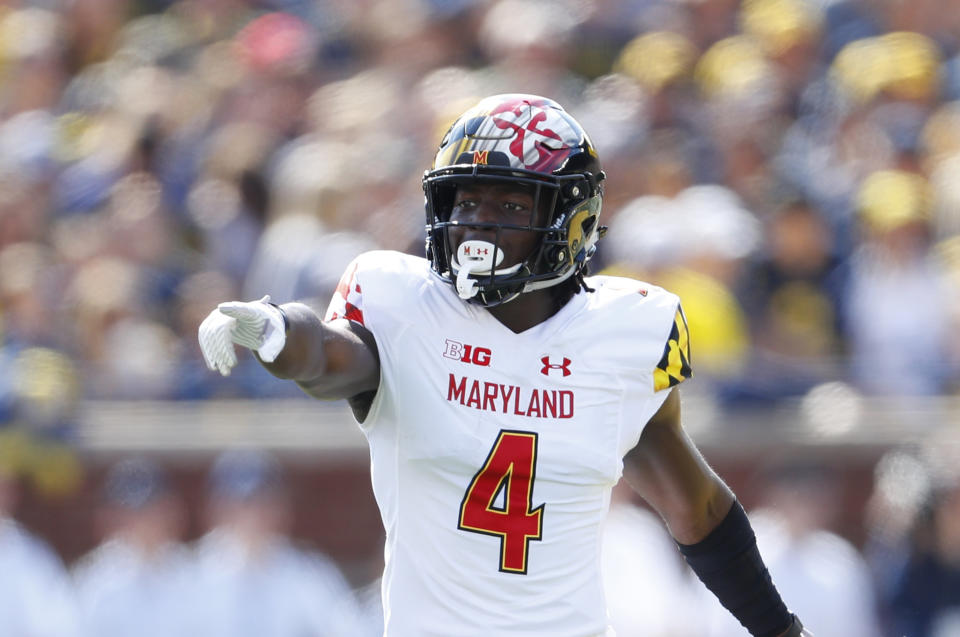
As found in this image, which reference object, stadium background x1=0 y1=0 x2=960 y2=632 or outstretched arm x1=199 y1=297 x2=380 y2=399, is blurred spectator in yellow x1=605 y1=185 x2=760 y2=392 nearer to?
stadium background x1=0 y1=0 x2=960 y2=632

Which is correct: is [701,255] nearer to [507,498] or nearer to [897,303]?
[897,303]

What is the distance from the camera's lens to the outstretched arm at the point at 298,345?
9.32 feet

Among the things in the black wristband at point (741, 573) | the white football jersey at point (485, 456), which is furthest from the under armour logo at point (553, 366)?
the black wristband at point (741, 573)

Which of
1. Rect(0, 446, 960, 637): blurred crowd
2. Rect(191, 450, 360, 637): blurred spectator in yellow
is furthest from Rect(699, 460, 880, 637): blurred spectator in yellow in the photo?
Rect(191, 450, 360, 637): blurred spectator in yellow

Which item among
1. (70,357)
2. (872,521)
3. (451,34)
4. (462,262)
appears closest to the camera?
(462,262)

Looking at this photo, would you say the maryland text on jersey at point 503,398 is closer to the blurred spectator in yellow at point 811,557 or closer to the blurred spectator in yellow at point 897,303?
the blurred spectator in yellow at point 811,557

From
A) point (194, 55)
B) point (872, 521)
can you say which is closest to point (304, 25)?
point (194, 55)

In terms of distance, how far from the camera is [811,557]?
6125mm

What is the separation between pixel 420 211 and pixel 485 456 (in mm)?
3982

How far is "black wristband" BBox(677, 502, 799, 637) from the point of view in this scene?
12.7 ft

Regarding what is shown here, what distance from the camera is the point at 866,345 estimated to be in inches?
260

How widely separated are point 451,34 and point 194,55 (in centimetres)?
162

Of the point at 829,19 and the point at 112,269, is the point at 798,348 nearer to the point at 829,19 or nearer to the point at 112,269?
the point at 829,19

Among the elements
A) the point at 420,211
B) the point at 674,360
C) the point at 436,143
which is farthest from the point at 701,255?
the point at 674,360
